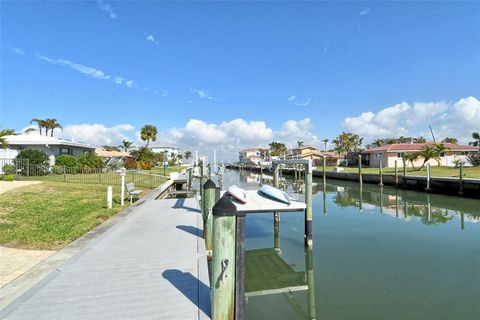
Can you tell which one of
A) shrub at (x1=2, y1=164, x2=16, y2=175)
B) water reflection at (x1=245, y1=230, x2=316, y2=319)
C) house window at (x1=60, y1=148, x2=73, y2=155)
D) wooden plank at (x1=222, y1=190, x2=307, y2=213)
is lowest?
water reflection at (x1=245, y1=230, x2=316, y2=319)

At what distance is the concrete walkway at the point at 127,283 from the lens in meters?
4.30

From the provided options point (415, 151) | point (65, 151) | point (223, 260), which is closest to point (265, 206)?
point (223, 260)

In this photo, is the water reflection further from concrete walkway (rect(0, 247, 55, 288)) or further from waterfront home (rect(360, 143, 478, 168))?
waterfront home (rect(360, 143, 478, 168))

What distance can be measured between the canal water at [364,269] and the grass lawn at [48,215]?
5241 millimetres

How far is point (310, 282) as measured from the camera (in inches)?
285

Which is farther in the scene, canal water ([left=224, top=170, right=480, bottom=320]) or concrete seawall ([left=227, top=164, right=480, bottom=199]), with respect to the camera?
concrete seawall ([left=227, top=164, right=480, bottom=199])

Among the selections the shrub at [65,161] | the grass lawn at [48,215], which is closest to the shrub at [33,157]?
the shrub at [65,161]

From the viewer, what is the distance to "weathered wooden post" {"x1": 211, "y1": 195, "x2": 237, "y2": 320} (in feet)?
13.1

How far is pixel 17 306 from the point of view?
A: 4.44 meters

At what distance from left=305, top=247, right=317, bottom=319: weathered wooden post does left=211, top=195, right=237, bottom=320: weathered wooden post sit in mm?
2357

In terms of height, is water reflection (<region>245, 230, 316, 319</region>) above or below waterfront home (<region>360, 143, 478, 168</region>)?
below

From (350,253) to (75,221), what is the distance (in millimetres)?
8943

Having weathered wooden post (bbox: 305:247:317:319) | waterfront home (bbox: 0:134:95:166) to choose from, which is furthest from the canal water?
waterfront home (bbox: 0:134:95:166)

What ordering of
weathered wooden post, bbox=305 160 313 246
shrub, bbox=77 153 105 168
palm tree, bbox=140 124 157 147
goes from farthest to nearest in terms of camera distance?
palm tree, bbox=140 124 157 147
shrub, bbox=77 153 105 168
weathered wooden post, bbox=305 160 313 246
